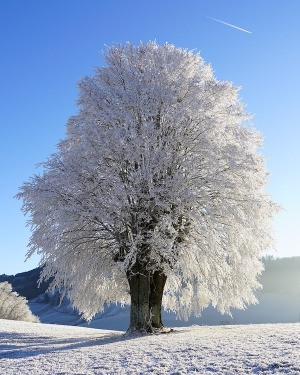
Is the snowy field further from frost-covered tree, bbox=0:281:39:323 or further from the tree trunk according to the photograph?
frost-covered tree, bbox=0:281:39:323

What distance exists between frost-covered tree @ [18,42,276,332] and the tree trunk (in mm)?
52

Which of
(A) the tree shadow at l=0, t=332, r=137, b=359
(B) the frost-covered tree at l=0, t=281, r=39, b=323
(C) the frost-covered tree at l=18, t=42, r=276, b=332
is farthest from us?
(B) the frost-covered tree at l=0, t=281, r=39, b=323

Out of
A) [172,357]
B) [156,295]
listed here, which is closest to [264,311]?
[156,295]

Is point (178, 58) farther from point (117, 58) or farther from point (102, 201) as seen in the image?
point (102, 201)

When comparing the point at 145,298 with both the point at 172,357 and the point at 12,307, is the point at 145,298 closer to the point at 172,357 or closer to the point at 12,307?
the point at 172,357

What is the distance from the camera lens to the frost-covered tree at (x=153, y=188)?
20562 millimetres

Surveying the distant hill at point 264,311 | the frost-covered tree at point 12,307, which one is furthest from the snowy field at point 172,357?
the distant hill at point 264,311

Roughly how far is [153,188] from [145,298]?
5.48 metres

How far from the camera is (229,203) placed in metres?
20.9

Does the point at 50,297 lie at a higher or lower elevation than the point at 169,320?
higher

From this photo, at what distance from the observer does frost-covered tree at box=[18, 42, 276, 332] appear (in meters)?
20.6

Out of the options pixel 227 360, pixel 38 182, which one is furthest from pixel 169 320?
pixel 227 360

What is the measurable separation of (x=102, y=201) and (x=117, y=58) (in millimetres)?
8761

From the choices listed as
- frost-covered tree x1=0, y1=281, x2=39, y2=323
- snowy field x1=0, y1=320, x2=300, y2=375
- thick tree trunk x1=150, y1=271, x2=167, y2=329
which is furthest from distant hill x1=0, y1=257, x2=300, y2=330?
snowy field x1=0, y1=320, x2=300, y2=375
